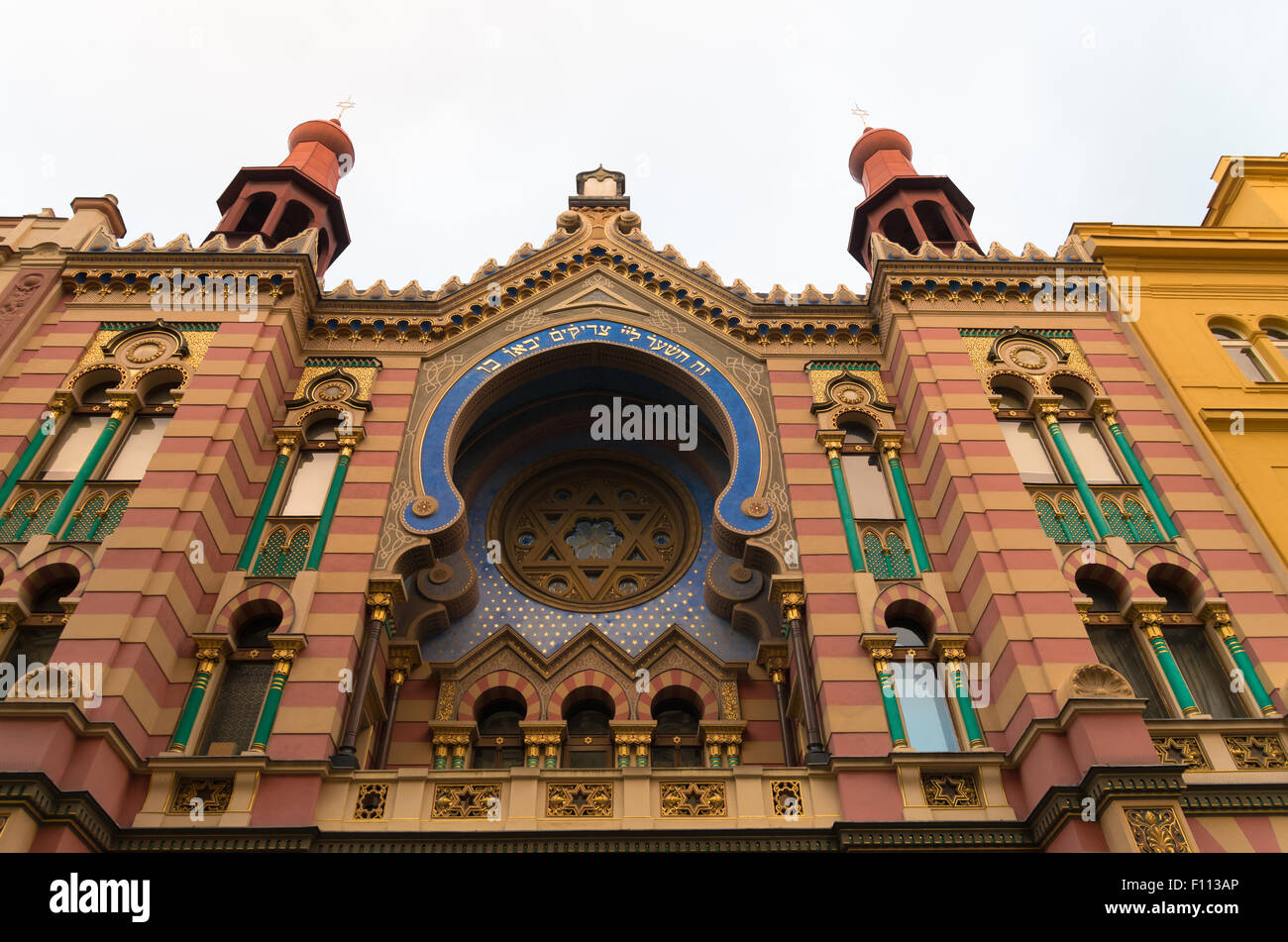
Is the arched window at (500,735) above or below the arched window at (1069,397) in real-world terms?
below

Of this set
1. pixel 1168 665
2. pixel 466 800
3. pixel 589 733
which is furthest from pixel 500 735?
pixel 1168 665

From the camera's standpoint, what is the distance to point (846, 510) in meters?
16.1

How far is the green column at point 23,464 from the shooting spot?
15281 millimetres

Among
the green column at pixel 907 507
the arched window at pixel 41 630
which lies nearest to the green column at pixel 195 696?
the arched window at pixel 41 630

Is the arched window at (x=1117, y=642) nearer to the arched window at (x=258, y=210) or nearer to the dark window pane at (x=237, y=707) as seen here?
the dark window pane at (x=237, y=707)

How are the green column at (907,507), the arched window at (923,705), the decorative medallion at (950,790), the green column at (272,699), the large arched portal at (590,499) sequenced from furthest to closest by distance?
the large arched portal at (590,499) → the green column at (907,507) → the arched window at (923,705) → the green column at (272,699) → the decorative medallion at (950,790)

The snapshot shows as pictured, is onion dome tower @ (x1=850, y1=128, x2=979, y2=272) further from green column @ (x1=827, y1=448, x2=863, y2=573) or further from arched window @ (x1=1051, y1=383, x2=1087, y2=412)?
green column @ (x1=827, y1=448, x2=863, y2=573)

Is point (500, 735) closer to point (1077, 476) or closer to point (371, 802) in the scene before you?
point (371, 802)

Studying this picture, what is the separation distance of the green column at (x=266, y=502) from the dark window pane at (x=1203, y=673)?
44.8ft

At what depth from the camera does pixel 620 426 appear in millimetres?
20109

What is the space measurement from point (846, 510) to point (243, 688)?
9.49 meters

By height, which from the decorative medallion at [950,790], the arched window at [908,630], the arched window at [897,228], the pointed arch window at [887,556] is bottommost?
the decorative medallion at [950,790]

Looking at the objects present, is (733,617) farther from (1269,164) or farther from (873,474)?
(1269,164)

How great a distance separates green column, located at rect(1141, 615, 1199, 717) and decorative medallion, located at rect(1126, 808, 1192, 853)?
8.64 ft
